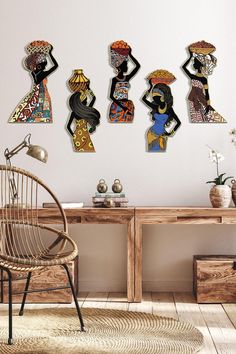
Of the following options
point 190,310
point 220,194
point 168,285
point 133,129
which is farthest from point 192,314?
point 133,129

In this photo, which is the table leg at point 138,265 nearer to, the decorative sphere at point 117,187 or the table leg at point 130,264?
the table leg at point 130,264

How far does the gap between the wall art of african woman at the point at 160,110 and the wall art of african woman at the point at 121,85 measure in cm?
14

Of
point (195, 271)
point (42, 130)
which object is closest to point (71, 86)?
point (42, 130)

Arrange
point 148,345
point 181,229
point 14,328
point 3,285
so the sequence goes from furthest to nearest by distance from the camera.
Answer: point 181,229 → point 3,285 → point 14,328 → point 148,345

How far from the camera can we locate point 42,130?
16.3 feet

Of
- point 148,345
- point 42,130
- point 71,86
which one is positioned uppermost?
point 71,86

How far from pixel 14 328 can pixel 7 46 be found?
2.30 metres

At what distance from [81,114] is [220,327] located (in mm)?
1999

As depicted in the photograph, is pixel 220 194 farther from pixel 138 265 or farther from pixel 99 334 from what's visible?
pixel 99 334

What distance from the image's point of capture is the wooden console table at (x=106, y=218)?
4.48 metres

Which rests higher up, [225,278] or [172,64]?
[172,64]

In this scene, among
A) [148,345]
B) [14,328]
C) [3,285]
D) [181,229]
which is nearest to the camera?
[148,345]

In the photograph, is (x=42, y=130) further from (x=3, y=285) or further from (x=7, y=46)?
(x=3, y=285)

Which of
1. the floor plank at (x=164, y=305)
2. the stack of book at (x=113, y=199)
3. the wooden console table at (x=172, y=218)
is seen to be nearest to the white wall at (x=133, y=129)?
the floor plank at (x=164, y=305)
